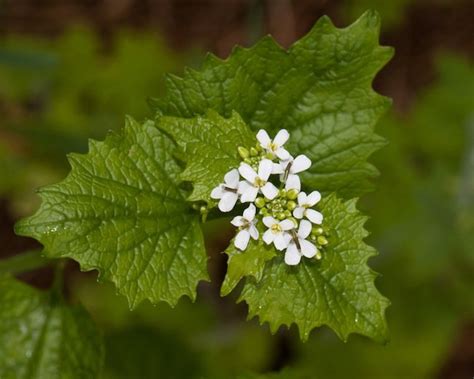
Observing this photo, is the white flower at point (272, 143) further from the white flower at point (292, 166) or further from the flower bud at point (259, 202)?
the flower bud at point (259, 202)

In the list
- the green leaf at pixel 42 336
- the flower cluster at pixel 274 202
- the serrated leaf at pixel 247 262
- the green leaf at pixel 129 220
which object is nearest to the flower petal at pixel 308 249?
the flower cluster at pixel 274 202

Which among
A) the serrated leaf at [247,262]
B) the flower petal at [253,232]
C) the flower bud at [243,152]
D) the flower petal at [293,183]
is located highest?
the flower bud at [243,152]

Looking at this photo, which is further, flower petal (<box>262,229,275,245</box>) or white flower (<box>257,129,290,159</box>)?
white flower (<box>257,129,290,159</box>)

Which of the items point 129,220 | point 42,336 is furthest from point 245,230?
point 42,336

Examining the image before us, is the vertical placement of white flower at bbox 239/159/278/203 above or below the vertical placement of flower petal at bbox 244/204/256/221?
above

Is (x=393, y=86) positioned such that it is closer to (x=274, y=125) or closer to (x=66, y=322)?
(x=274, y=125)

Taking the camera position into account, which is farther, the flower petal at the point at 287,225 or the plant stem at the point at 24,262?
the plant stem at the point at 24,262

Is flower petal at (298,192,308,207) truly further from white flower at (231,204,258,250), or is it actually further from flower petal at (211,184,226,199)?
flower petal at (211,184,226,199)

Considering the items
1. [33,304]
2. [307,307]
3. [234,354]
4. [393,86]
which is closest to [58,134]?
[33,304]

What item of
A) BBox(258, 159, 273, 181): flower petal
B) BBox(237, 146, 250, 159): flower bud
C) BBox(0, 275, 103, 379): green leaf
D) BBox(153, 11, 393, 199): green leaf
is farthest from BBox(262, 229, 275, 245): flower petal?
BBox(0, 275, 103, 379): green leaf
